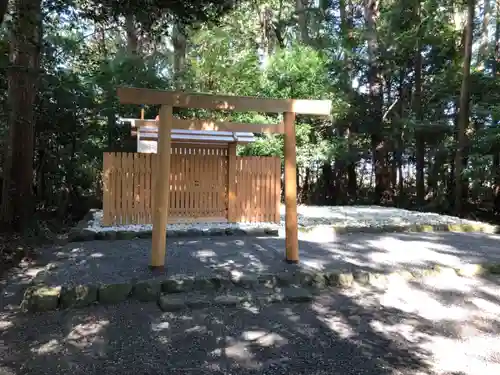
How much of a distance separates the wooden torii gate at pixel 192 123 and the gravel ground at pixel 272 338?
3.36ft

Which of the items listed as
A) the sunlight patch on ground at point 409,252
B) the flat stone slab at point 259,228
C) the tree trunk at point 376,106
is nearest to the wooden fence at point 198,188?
the flat stone slab at point 259,228

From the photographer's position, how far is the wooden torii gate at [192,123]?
4.65 m

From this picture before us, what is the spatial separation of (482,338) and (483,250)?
11.3 feet

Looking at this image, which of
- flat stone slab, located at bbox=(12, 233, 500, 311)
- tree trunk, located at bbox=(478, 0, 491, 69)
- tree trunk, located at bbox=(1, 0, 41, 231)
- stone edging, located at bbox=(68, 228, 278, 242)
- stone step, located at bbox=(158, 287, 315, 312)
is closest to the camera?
stone step, located at bbox=(158, 287, 315, 312)

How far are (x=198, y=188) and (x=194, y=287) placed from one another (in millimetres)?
4652

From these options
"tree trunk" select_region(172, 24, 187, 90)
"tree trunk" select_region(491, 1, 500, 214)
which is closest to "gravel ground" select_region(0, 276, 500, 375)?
"tree trunk" select_region(491, 1, 500, 214)

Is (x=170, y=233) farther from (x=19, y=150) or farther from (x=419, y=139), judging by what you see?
(x=419, y=139)

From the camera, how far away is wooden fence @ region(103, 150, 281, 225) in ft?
26.5

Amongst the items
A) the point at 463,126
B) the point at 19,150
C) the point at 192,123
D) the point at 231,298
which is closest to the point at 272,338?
the point at 231,298

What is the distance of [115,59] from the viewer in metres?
12.2

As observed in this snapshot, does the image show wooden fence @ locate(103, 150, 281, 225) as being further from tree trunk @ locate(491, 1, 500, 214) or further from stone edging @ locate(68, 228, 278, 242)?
tree trunk @ locate(491, 1, 500, 214)

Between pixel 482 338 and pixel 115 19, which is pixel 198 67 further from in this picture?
pixel 482 338

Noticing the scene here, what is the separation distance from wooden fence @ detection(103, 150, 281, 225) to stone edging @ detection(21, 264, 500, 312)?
403 cm

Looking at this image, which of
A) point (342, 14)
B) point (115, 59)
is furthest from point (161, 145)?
point (342, 14)
